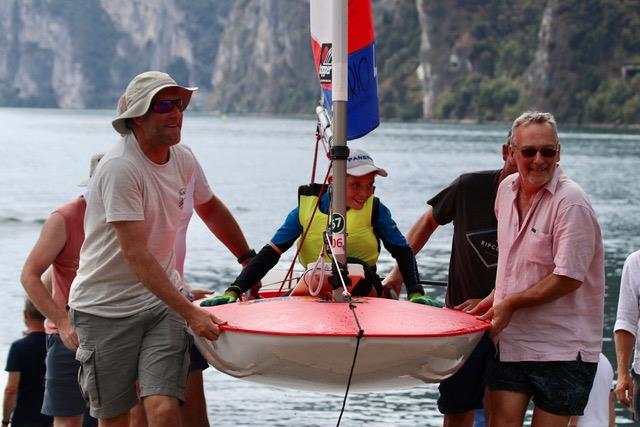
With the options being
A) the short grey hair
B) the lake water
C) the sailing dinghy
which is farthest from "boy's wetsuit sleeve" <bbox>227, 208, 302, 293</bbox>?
the lake water

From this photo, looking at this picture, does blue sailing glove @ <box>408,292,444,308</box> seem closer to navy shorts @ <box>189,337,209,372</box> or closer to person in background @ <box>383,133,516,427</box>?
person in background @ <box>383,133,516,427</box>

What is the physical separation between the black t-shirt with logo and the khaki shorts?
62.8 inches

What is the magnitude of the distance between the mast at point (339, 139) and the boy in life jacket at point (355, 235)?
0.27 meters

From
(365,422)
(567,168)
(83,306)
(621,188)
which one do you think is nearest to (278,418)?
(365,422)

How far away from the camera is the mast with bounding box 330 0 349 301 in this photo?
602 cm

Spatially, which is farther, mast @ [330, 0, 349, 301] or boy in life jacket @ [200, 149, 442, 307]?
boy in life jacket @ [200, 149, 442, 307]

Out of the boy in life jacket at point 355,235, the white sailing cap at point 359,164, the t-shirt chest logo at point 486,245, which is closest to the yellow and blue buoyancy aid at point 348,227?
the boy in life jacket at point 355,235

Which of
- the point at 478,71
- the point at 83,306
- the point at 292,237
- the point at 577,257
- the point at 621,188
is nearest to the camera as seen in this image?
the point at 577,257

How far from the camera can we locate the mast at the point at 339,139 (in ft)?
19.8

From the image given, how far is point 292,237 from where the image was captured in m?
6.52

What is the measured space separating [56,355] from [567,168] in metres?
62.2

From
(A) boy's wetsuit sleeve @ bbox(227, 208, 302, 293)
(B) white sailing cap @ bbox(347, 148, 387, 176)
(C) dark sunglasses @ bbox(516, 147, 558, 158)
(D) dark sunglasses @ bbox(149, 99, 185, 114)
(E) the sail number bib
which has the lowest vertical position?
(A) boy's wetsuit sleeve @ bbox(227, 208, 302, 293)

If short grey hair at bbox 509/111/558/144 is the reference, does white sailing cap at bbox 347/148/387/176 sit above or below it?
below

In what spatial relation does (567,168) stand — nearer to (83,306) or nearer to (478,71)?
(83,306)
